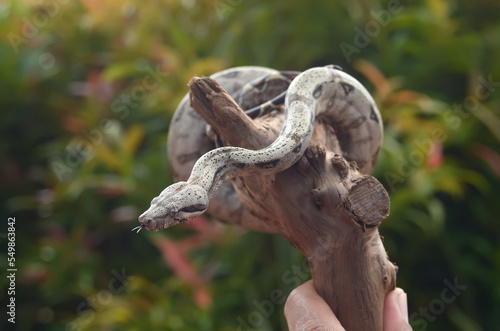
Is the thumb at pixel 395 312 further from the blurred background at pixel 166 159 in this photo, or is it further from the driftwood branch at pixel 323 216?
the blurred background at pixel 166 159

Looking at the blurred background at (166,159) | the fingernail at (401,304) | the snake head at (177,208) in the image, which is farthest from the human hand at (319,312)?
the blurred background at (166,159)

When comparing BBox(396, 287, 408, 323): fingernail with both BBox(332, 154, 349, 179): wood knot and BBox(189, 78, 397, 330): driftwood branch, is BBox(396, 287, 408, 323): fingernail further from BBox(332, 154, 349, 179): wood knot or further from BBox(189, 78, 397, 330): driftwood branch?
BBox(332, 154, 349, 179): wood knot

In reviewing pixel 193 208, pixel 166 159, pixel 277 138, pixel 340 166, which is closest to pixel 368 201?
pixel 340 166

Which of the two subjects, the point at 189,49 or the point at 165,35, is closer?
the point at 189,49

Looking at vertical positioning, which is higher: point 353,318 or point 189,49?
point 189,49

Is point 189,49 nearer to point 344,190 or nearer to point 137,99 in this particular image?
point 137,99

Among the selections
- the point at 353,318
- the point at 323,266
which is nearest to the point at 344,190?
the point at 323,266
